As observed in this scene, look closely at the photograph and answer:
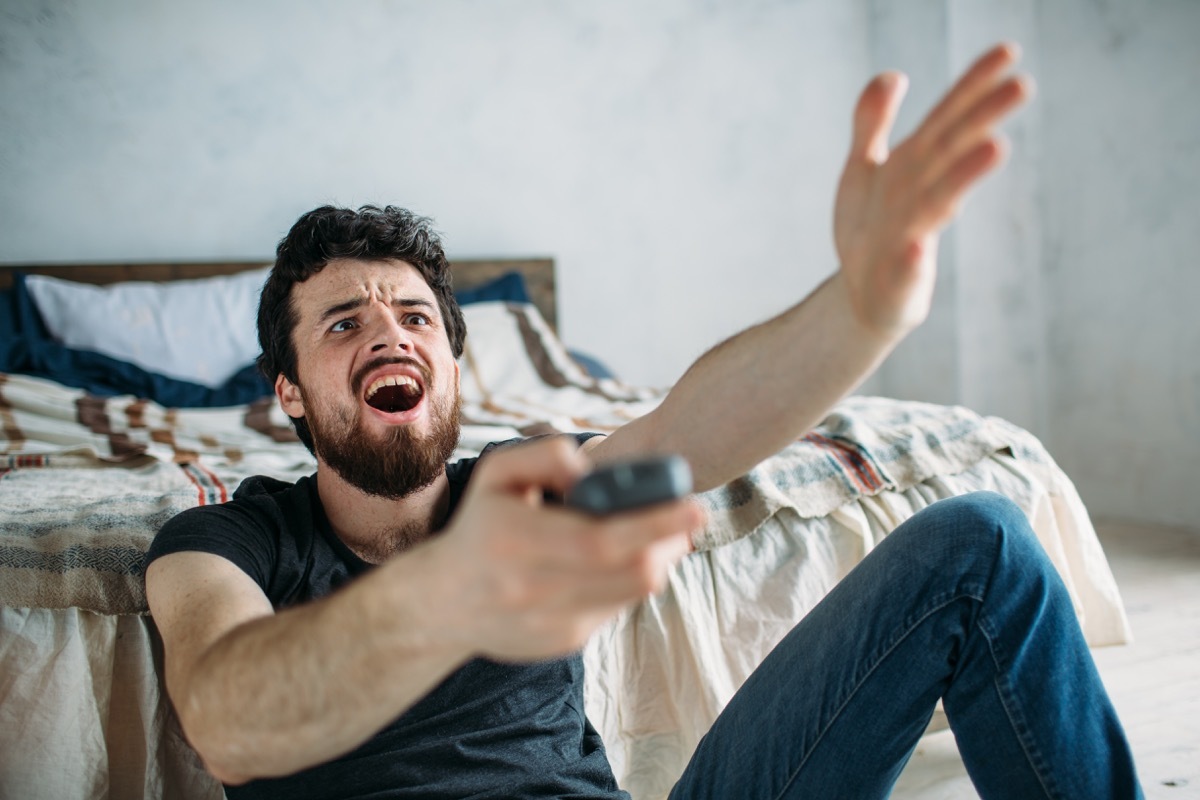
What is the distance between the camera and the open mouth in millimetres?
1113

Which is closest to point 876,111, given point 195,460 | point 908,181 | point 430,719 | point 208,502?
point 908,181

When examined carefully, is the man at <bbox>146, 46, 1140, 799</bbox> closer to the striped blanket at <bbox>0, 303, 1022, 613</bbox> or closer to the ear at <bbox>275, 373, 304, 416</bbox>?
the ear at <bbox>275, 373, 304, 416</bbox>

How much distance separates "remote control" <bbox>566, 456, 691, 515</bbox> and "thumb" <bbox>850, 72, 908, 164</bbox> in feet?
1.27

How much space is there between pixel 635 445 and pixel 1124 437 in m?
2.72

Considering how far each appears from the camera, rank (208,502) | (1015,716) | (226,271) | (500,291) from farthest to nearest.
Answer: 1. (500,291)
2. (226,271)
3. (208,502)
4. (1015,716)

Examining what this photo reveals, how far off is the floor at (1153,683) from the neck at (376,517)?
861 millimetres

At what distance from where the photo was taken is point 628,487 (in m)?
0.45

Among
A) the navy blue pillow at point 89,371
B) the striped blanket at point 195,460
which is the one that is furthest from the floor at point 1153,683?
the navy blue pillow at point 89,371

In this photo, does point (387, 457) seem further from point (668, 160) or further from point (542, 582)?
point (668, 160)

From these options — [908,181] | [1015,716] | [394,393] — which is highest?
[908,181]

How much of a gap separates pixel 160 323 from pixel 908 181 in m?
2.42

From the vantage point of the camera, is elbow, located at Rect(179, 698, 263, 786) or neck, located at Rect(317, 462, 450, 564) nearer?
elbow, located at Rect(179, 698, 263, 786)

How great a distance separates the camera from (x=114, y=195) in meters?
2.96

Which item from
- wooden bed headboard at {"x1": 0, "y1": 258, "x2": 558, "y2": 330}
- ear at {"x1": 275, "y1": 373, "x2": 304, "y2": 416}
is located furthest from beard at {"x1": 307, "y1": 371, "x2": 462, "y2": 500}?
wooden bed headboard at {"x1": 0, "y1": 258, "x2": 558, "y2": 330}
